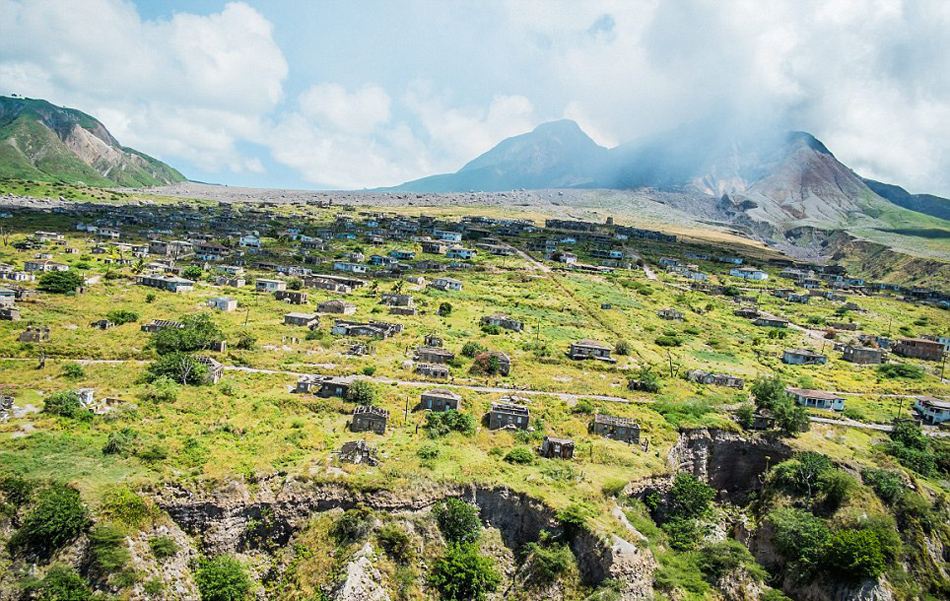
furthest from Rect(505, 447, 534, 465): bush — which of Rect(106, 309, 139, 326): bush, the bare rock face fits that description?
Rect(106, 309, 139, 326): bush

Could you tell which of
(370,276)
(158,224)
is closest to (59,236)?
(158,224)

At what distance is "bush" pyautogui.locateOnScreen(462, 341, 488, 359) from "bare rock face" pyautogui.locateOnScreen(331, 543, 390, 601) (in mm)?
33117

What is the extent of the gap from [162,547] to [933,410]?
70.7 metres

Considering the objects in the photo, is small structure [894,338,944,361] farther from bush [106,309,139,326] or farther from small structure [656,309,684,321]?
bush [106,309,139,326]

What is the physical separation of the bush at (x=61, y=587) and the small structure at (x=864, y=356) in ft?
293

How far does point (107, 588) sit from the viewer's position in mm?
30234

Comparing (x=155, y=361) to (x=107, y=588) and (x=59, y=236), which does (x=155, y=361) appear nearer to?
(x=107, y=588)

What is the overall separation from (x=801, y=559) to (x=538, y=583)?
18.9 metres

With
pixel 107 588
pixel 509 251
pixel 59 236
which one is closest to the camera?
pixel 107 588

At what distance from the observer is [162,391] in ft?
158

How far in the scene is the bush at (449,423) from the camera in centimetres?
4675

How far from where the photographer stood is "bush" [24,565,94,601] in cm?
2927

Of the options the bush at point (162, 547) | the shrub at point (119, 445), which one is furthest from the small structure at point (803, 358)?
the shrub at point (119, 445)

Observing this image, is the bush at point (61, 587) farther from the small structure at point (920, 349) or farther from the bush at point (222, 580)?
the small structure at point (920, 349)
